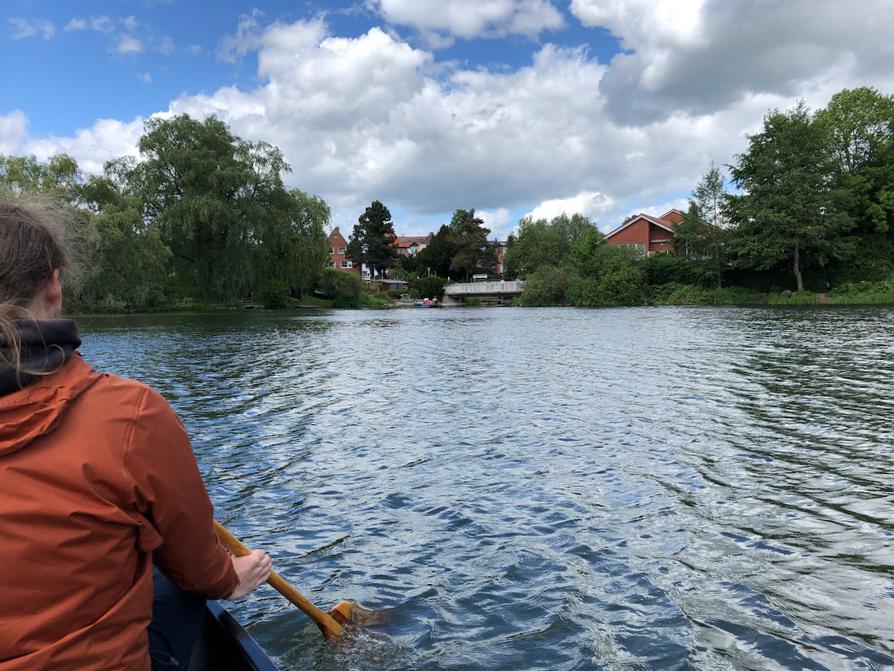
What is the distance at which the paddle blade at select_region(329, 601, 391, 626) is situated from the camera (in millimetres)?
4371

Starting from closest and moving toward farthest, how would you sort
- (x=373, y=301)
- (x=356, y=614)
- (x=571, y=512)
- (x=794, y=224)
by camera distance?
(x=356, y=614) → (x=571, y=512) → (x=794, y=224) → (x=373, y=301)

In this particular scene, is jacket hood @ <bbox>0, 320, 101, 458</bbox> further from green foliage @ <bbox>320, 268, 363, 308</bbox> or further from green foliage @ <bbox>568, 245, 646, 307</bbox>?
green foliage @ <bbox>320, 268, 363, 308</bbox>

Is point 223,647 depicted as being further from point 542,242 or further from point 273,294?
point 542,242

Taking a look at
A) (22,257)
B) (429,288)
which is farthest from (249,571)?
(429,288)

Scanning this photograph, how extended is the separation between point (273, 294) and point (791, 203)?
45.7 metres

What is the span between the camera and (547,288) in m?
71.6

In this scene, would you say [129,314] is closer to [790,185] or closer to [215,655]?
[215,655]

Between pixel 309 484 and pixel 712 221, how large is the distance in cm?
6554

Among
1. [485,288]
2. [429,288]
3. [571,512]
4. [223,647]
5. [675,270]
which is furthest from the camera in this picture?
[429,288]

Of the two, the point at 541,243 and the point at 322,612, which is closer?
the point at 322,612

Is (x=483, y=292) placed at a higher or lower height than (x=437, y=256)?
lower

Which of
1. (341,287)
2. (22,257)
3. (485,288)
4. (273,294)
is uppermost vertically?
(341,287)

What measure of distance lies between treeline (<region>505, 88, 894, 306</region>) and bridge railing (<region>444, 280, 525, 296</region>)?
20.6 m

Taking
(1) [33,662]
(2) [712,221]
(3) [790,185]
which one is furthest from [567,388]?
(2) [712,221]
